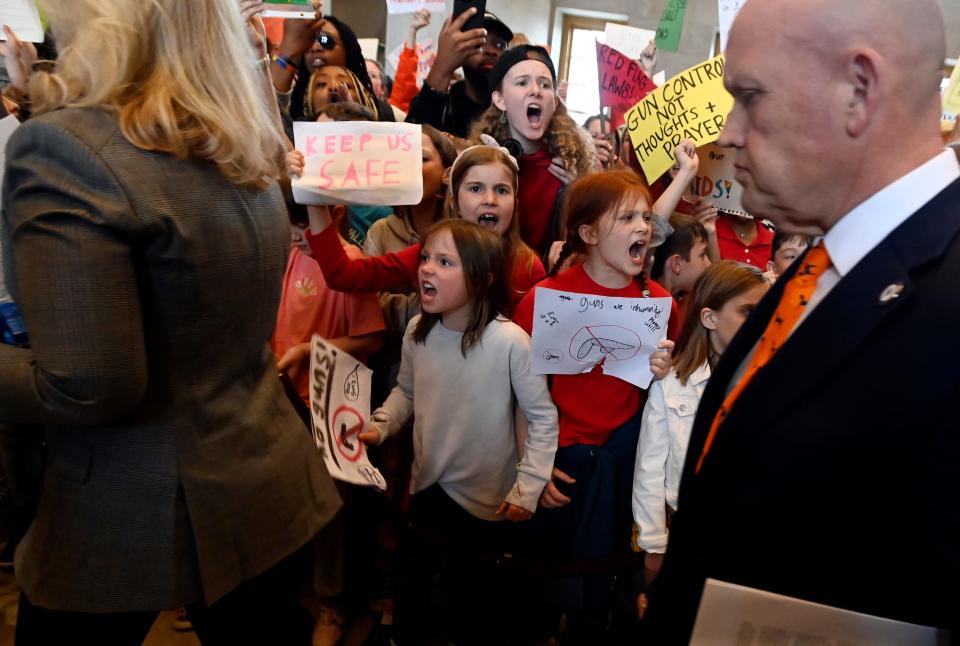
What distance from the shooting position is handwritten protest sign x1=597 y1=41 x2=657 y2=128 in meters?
3.12

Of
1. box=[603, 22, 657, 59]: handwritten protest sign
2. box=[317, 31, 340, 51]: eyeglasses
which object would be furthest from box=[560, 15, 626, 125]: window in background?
box=[317, 31, 340, 51]: eyeglasses

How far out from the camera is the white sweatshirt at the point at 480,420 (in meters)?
1.96

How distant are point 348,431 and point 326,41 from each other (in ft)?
7.48

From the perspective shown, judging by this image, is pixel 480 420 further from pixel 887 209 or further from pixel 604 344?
pixel 887 209

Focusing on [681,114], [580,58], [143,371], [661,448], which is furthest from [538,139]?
[580,58]

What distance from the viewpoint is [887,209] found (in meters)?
0.80

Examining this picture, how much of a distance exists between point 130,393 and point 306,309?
3.98 feet

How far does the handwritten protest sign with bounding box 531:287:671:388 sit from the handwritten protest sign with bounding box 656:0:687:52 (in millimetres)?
2869

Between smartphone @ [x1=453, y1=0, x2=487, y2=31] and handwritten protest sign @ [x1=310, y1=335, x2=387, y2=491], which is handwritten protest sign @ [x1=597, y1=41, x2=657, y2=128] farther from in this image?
handwritten protest sign @ [x1=310, y1=335, x2=387, y2=491]

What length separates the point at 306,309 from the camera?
2.27 metres

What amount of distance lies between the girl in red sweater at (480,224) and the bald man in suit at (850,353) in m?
1.30

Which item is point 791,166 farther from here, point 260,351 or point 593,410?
point 593,410

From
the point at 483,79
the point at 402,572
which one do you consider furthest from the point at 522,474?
the point at 483,79

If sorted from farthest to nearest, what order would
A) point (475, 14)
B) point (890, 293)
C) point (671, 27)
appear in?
point (671, 27), point (475, 14), point (890, 293)
